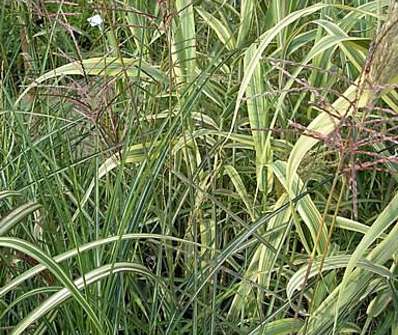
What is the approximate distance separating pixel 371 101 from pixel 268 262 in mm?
561

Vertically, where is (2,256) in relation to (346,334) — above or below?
above

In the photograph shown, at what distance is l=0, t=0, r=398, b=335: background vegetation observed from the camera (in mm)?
1150

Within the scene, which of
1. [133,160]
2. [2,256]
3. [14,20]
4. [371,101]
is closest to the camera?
[371,101]

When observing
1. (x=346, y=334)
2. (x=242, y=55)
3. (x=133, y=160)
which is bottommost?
(x=346, y=334)

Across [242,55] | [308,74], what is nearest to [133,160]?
[242,55]

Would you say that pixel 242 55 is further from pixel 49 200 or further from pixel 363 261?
pixel 363 261

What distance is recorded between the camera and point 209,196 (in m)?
1.19

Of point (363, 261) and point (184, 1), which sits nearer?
point (363, 261)

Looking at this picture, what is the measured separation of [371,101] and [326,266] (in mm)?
462

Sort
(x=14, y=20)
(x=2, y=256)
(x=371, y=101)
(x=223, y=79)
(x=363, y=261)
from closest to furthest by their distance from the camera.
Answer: (x=371, y=101) → (x=363, y=261) → (x=2, y=256) → (x=223, y=79) → (x=14, y=20)

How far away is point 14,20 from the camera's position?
2.25 metres

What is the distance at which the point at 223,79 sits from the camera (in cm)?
160

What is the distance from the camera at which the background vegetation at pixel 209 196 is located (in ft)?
3.77

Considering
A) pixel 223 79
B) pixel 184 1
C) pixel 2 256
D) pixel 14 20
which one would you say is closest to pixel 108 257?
pixel 2 256
